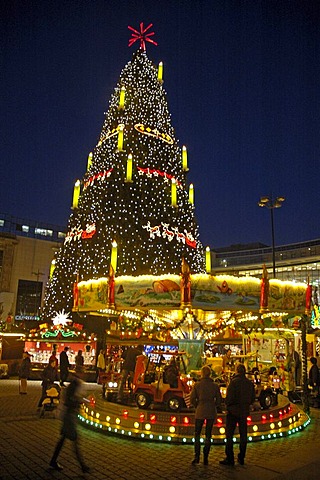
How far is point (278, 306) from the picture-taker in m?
13.3

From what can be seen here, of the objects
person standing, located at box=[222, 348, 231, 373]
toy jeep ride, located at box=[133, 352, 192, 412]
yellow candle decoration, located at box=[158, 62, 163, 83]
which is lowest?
toy jeep ride, located at box=[133, 352, 192, 412]

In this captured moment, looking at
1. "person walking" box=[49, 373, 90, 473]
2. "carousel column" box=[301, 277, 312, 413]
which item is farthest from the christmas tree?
"person walking" box=[49, 373, 90, 473]

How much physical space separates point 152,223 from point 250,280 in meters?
13.2

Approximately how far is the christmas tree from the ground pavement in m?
15.2

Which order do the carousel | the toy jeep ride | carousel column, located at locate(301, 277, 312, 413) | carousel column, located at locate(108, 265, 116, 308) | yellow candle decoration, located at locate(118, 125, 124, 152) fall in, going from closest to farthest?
the carousel
the toy jeep ride
carousel column, located at locate(301, 277, 312, 413)
carousel column, located at locate(108, 265, 116, 308)
yellow candle decoration, located at locate(118, 125, 124, 152)

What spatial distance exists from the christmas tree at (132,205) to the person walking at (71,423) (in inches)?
665

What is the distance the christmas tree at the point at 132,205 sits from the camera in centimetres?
2450

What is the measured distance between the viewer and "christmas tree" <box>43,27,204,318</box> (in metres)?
24.5

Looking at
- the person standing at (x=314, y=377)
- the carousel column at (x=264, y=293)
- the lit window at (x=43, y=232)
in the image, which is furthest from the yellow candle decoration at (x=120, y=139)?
the lit window at (x=43, y=232)

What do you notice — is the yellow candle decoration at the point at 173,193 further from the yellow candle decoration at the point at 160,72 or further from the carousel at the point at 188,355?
the yellow candle decoration at the point at 160,72

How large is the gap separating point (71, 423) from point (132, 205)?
19315mm

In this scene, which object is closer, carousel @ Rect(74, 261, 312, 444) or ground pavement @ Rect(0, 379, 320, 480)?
ground pavement @ Rect(0, 379, 320, 480)

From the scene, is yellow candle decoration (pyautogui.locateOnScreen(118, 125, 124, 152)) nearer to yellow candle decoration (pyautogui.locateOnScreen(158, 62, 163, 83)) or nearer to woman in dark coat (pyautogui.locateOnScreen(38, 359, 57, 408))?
yellow candle decoration (pyautogui.locateOnScreen(158, 62, 163, 83))

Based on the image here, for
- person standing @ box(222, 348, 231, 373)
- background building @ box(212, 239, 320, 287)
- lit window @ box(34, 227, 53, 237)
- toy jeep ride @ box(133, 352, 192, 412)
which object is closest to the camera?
toy jeep ride @ box(133, 352, 192, 412)
